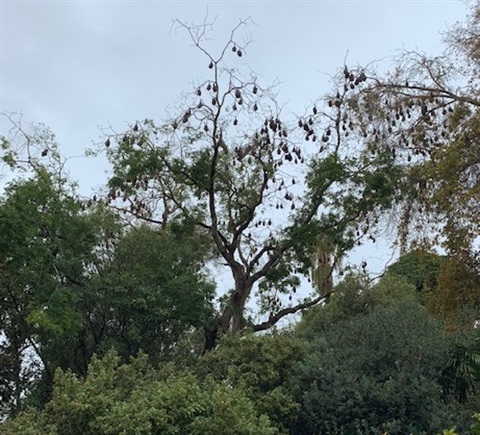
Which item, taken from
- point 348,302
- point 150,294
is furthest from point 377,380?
point 348,302

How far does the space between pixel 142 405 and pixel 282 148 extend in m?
8.61

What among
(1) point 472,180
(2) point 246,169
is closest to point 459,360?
(1) point 472,180

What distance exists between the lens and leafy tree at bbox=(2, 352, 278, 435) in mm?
9172

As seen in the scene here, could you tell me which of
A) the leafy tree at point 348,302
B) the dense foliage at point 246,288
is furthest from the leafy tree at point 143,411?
the leafy tree at point 348,302

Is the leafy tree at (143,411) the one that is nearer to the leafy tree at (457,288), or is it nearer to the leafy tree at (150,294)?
the leafy tree at (457,288)

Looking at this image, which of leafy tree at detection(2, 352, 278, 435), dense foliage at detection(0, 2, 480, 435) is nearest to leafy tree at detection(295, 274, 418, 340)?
dense foliage at detection(0, 2, 480, 435)

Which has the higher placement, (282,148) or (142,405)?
(282,148)

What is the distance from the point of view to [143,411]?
9.16 meters

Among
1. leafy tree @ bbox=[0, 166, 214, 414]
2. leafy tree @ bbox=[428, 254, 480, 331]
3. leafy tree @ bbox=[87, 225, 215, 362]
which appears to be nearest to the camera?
leafy tree @ bbox=[428, 254, 480, 331]

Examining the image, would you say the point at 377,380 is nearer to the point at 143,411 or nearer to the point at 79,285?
the point at 143,411

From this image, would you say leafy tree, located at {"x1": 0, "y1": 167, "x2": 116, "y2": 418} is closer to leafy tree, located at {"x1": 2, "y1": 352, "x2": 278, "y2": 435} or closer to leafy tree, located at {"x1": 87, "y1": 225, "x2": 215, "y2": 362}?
leafy tree, located at {"x1": 87, "y1": 225, "x2": 215, "y2": 362}

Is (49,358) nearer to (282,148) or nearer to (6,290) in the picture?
(6,290)

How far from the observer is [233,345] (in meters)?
12.2

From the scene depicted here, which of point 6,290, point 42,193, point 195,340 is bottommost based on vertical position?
point 195,340
